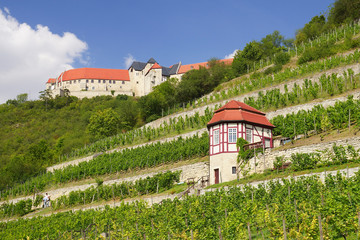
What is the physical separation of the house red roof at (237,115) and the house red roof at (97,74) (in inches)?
2982

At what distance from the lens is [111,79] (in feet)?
331

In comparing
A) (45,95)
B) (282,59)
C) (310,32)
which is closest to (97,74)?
(45,95)

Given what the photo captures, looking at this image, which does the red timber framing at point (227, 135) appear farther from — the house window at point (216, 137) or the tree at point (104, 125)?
the tree at point (104, 125)

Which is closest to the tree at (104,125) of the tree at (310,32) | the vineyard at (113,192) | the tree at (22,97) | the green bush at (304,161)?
the vineyard at (113,192)

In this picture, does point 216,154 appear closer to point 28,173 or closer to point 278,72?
point 278,72

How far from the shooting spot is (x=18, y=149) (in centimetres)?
7119

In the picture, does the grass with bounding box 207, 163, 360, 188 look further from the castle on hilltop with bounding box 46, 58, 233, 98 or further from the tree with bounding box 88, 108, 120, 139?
the castle on hilltop with bounding box 46, 58, 233, 98

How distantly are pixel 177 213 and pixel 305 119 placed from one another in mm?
13151

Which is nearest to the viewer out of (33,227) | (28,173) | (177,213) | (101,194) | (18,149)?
(177,213)

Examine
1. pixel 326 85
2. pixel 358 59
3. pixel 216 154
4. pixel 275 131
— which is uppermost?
Result: pixel 358 59

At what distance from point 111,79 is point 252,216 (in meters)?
88.9

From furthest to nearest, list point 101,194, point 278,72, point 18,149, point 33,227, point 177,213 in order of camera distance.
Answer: point 18,149, point 278,72, point 101,194, point 33,227, point 177,213

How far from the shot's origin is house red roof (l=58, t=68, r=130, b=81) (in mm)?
101250

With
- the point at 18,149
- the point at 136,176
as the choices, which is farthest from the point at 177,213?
the point at 18,149
